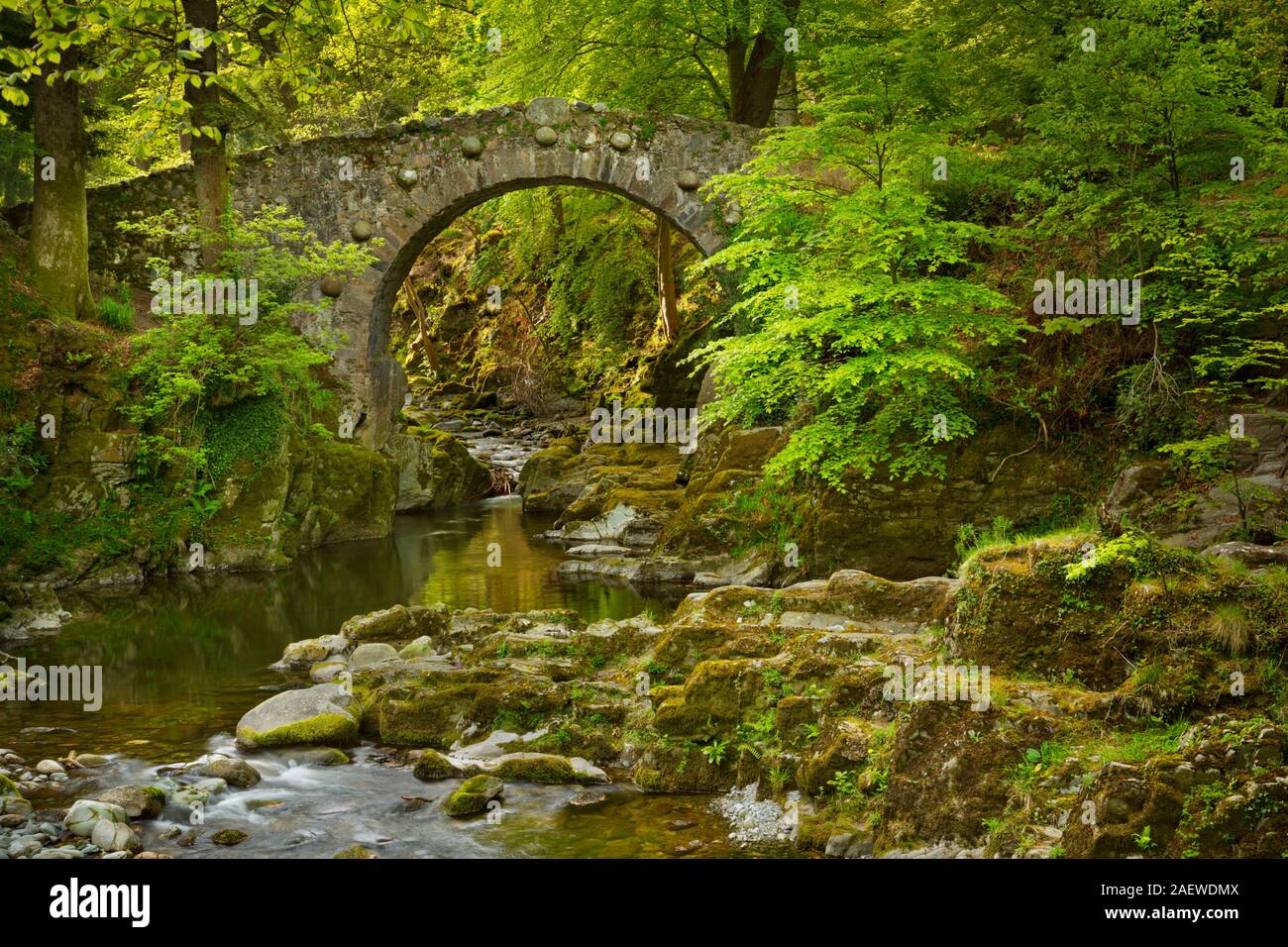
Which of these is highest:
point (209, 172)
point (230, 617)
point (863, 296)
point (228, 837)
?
point (209, 172)

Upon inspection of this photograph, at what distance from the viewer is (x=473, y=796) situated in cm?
626

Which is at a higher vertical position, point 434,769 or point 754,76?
point 754,76

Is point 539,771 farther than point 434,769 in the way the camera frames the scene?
No

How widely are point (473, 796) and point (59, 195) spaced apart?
12468 mm

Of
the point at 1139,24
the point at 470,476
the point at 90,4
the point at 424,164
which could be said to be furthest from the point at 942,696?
the point at 470,476

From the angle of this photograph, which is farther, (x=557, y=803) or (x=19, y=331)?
(x=19, y=331)

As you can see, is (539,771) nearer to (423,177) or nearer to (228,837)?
(228,837)

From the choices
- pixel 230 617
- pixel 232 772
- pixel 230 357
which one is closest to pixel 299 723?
pixel 232 772

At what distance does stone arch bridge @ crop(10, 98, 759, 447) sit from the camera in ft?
58.6

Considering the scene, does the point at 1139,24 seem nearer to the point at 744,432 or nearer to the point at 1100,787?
the point at 744,432

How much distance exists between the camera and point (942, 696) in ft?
18.2

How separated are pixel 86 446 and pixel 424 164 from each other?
24.6 ft

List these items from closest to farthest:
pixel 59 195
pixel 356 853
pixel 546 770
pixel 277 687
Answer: pixel 356 853, pixel 546 770, pixel 277 687, pixel 59 195

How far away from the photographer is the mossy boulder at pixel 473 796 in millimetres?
6234
